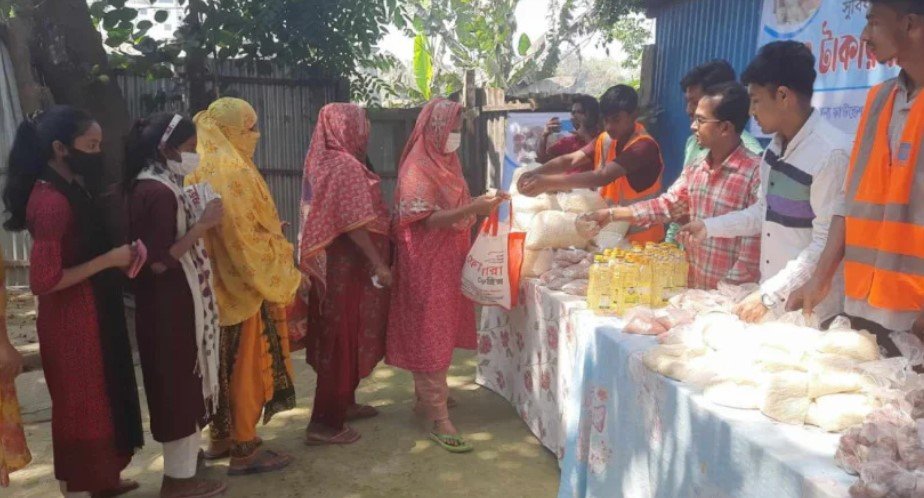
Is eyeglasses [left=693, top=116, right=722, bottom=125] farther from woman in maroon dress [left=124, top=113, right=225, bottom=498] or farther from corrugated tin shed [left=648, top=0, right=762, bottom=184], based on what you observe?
corrugated tin shed [left=648, top=0, right=762, bottom=184]

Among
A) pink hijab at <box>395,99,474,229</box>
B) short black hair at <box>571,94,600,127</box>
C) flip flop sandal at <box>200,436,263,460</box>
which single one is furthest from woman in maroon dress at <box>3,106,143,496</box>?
short black hair at <box>571,94,600,127</box>

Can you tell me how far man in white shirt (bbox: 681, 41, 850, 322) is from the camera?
2.48 metres

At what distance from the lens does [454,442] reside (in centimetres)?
402

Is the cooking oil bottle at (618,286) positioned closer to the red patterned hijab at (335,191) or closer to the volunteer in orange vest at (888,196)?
the volunteer in orange vest at (888,196)

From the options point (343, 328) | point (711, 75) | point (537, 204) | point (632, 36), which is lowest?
point (343, 328)

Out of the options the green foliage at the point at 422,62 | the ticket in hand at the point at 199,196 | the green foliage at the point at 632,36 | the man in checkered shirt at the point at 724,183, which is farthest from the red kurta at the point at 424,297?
the green foliage at the point at 632,36

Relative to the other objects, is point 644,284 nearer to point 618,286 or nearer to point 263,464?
point 618,286

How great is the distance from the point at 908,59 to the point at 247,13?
714 cm

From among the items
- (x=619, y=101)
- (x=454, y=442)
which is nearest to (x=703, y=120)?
(x=619, y=101)

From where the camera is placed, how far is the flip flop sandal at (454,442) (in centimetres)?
400

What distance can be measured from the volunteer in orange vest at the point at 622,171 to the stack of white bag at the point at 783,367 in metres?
1.83

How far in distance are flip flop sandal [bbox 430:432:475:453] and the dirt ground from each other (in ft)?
0.14

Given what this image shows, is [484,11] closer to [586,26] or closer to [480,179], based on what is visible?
[586,26]

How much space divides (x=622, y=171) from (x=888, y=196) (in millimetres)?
2207
